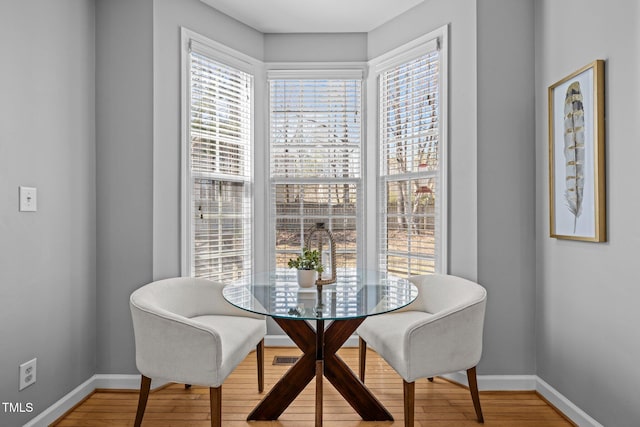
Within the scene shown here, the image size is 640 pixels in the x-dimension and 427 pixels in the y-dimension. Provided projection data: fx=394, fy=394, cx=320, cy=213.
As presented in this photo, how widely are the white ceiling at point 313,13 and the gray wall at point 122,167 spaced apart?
2.22ft

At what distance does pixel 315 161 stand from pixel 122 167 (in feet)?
4.88

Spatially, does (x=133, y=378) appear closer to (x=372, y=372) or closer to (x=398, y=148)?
(x=372, y=372)

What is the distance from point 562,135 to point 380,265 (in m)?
1.60

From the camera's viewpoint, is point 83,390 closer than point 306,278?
No

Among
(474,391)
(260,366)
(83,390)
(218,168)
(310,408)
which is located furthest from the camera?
(218,168)

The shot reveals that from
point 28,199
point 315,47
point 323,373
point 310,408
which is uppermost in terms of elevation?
point 315,47

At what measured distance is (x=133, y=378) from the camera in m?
2.59

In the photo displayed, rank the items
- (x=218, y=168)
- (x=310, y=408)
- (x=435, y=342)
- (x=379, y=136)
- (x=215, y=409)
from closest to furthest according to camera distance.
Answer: (x=215, y=409) < (x=435, y=342) < (x=310, y=408) < (x=218, y=168) < (x=379, y=136)

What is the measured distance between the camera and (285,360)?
306 cm

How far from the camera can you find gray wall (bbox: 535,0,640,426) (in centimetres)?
180

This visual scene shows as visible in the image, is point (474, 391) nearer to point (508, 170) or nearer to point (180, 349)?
point (508, 170)

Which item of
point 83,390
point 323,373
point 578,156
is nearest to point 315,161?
point 323,373

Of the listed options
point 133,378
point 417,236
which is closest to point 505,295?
point 417,236

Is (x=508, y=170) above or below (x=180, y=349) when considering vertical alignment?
above
